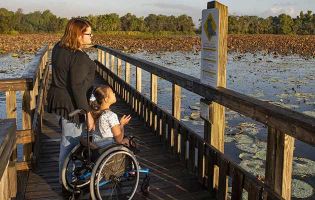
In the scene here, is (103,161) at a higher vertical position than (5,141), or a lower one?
lower

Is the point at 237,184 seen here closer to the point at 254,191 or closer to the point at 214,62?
the point at 254,191

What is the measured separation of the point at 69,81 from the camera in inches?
139

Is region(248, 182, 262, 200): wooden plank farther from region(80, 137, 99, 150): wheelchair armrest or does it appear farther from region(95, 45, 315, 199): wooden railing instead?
region(80, 137, 99, 150): wheelchair armrest

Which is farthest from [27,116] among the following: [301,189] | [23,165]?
[301,189]

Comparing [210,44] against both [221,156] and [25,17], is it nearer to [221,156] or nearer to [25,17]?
[221,156]

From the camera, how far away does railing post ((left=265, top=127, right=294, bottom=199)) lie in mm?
2693

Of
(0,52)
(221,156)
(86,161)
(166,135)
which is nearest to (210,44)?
(221,156)

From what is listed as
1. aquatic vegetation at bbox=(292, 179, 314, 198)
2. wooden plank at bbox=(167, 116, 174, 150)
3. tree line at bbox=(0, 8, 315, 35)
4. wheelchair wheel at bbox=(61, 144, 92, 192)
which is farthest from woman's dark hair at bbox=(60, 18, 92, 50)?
tree line at bbox=(0, 8, 315, 35)

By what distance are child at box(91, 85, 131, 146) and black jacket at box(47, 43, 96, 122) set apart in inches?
4.4

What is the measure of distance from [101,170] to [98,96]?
28.3 inches


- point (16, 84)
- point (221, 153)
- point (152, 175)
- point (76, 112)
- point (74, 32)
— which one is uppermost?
point (74, 32)

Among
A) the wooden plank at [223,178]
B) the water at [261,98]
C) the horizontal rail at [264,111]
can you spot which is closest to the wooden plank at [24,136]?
the horizontal rail at [264,111]

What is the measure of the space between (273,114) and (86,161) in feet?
5.48

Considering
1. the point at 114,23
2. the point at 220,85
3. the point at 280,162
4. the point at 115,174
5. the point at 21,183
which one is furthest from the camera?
the point at 114,23
